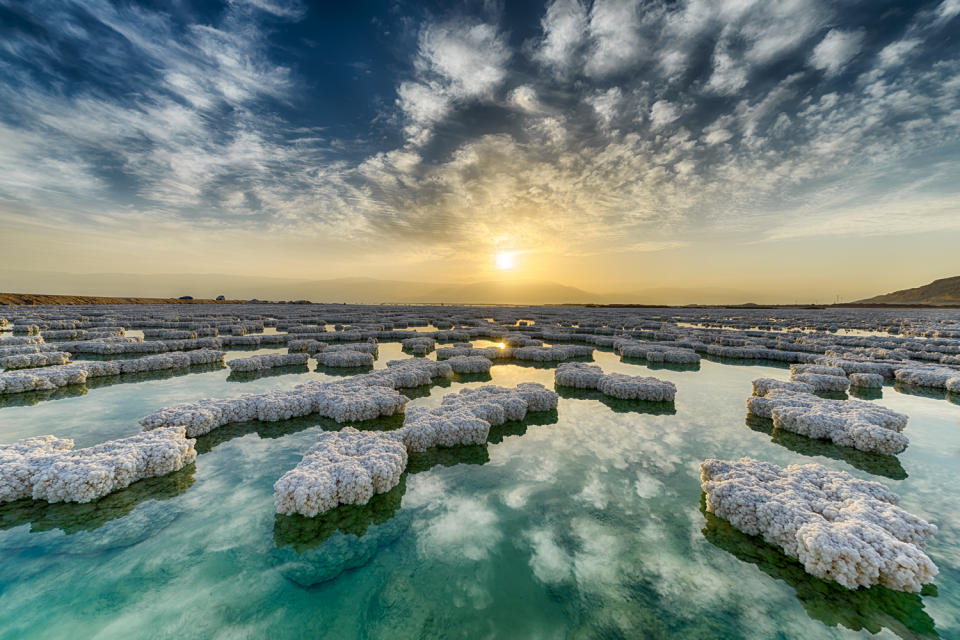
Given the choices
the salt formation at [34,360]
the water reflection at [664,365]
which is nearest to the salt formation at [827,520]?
the water reflection at [664,365]

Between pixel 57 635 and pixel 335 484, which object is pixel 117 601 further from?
pixel 335 484

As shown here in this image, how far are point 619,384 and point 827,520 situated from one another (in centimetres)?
1132

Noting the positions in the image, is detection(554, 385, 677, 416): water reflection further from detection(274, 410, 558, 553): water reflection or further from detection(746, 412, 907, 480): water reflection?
detection(274, 410, 558, 553): water reflection

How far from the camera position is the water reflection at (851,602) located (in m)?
5.68

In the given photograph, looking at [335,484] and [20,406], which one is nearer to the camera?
[335,484]

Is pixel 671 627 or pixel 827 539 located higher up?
pixel 827 539

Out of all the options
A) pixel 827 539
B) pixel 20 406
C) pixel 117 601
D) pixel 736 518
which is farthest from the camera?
pixel 20 406

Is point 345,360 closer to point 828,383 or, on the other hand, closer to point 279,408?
point 279,408

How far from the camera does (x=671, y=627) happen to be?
5.68 m

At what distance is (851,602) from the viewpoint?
606cm

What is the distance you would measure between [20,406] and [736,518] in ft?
87.4

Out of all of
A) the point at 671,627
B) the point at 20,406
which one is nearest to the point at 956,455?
the point at 671,627

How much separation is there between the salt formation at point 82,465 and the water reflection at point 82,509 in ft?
0.58

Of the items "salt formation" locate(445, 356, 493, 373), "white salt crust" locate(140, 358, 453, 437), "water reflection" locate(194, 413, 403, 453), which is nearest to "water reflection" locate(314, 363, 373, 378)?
"salt formation" locate(445, 356, 493, 373)
